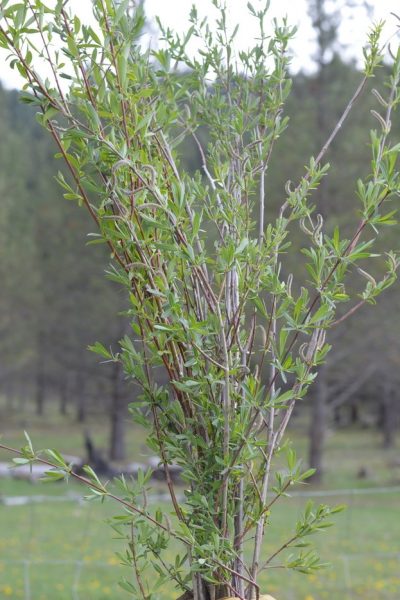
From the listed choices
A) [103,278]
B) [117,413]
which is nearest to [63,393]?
[103,278]

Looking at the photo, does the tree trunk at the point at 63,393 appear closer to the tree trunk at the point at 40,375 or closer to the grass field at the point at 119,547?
the tree trunk at the point at 40,375

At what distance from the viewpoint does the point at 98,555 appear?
408 inches

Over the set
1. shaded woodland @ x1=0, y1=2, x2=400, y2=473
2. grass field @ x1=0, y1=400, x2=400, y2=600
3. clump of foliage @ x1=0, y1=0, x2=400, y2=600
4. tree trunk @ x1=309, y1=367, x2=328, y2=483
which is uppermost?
shaded woodland @ x1=0, y1=2, x2=400, y2=473

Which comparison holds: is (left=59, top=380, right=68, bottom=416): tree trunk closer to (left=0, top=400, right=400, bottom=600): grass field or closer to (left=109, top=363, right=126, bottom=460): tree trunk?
(left=109, top=363, right=126, bottom=460): tree trunk

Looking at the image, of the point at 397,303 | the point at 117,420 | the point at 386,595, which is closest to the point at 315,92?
the point at 397,303

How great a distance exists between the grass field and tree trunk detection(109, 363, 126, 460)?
121 inches

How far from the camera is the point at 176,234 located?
1730 millimetres

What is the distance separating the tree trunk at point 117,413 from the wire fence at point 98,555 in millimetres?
5379

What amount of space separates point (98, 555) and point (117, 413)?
35.0 ft

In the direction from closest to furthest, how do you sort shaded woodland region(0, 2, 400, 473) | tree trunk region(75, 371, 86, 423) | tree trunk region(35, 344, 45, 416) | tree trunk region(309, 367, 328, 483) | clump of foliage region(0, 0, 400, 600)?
clump of foliage region(0, 0, 400, 600) → shaded woodland region(0, 2, 400, 473) → tree trunk region(309, 367, 328, 483) → tree trunk region(75, 371, 86, 423) → tree trunk region(35, 344, 45, 416)

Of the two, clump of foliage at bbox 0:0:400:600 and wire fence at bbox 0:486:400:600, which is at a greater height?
clump of foliage at bbox 0:0:400:600

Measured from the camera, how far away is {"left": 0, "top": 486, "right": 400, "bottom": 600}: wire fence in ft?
26.0

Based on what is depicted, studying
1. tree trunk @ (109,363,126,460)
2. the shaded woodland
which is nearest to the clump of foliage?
the shaded woodland

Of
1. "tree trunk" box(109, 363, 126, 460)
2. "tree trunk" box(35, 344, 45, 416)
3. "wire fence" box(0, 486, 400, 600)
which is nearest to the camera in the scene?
"wire fence" box(0, 486, 400, 600)
